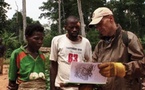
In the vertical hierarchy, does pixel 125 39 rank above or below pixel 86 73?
above

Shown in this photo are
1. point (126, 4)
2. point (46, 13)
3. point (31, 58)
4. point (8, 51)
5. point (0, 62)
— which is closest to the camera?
point (31, 58)

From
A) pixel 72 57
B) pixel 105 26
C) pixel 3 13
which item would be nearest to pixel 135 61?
pixel 105 26

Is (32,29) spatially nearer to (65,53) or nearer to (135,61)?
(65,53)

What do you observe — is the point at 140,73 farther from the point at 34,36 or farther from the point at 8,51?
the point at 8,51

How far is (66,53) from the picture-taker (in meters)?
3.67

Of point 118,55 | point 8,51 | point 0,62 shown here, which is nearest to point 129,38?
point 118,55

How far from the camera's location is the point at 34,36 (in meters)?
3.37

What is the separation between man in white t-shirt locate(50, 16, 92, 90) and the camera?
3668mm

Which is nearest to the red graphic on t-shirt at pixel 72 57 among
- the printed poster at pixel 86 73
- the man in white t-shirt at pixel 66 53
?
the man in white t-shirt at pixel 66 53

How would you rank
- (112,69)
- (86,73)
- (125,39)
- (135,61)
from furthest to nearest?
(86,73) < (125,39) < (135,61) < (112,69)

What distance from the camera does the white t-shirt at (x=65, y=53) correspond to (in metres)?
3.67

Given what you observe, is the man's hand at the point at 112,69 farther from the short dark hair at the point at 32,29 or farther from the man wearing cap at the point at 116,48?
the short dark hair at the point at 32,29

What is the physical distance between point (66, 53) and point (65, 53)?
12 millimetres

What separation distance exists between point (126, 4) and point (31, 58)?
37429mm
